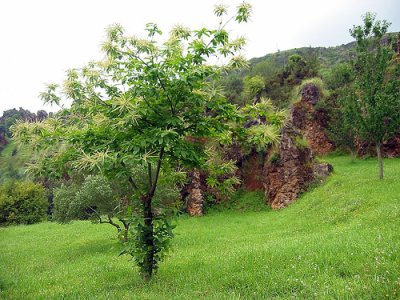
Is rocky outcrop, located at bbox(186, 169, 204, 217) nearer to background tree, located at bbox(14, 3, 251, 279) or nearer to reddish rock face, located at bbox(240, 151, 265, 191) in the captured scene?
reddish rock face, located at bbox(240, 151, 265, 191)

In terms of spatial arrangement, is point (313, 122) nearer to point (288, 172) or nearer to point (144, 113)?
point (288, 172)

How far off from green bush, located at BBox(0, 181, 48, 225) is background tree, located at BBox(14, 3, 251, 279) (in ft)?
165

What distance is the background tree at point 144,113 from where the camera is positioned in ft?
26.4

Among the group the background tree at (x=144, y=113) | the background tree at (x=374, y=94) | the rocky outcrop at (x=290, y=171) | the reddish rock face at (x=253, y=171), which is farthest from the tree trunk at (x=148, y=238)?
the reddish rock face at (x=253, y=171)

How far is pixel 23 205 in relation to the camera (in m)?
54.4

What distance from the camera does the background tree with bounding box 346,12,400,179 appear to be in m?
22.2

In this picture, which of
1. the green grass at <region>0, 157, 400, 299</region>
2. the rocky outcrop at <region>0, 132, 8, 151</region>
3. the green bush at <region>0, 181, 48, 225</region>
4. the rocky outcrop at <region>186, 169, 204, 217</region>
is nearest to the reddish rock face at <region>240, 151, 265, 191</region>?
the rocky outcrop at <region>186, 169, 204, 217</region>

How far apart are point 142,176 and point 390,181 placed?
49.5 feet

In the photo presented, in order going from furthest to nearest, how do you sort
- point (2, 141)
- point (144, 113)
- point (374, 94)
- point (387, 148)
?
point (2, 141) → point (387, 148) → point (374, 94) → point (144, 113)

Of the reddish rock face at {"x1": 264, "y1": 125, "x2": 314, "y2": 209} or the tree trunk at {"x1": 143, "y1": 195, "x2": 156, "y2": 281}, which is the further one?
the reddish rock face at {"x1": 264, "y1": 125, "x2": 314, "y2": 209}

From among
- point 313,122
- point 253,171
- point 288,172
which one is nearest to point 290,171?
point 288,172

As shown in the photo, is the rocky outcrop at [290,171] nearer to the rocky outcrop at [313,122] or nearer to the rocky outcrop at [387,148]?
the rocky outcrop at [387,148]

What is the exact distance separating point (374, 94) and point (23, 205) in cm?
5123

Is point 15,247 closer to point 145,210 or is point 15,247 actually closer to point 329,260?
point 145,210
